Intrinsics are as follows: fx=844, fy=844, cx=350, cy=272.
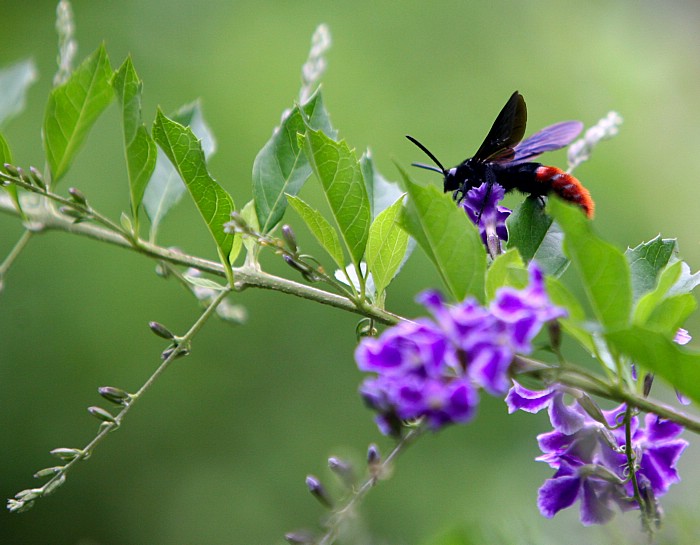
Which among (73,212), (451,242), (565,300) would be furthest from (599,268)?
(73,212)

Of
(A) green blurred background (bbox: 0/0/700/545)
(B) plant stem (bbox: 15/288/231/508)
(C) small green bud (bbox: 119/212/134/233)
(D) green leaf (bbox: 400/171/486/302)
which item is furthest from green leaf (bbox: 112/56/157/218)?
(A) green blurred background (bbox: 0/0/700/545)

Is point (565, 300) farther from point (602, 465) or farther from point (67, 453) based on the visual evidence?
point (67, 453)

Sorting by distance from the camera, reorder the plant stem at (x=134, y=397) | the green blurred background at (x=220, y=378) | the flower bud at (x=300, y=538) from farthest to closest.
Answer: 1. the green blurred background at (x=220, y=378)
2. the plant stem at (x=134, y=397)
3. the flower bud at (x=300, y=538)

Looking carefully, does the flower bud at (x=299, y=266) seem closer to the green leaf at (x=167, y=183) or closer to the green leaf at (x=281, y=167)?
the green leaf at (x=281, y=167)

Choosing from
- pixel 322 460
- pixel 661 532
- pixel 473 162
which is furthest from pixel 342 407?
pixel 661 532

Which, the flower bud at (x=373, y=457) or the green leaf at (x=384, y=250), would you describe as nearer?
the flower bud at (x=373, y=457)

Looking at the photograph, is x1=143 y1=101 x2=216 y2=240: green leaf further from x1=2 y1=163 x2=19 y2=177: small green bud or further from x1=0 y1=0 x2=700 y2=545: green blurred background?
x1=0 y1=0 x2=700 y2=545: green blurred background

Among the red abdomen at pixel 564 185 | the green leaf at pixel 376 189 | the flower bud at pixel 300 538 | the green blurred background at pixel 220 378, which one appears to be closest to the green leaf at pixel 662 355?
the flower bud at pixel 300 538
